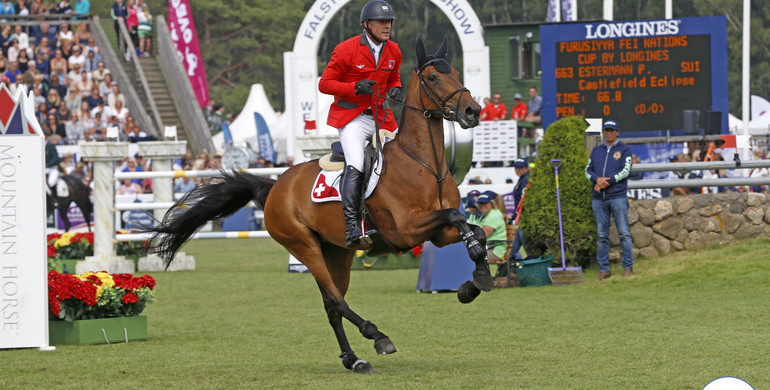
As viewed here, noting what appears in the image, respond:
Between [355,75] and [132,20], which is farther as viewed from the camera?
[132,20]

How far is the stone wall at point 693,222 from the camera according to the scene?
14.8 metres

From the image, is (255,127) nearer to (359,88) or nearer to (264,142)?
(264,142)

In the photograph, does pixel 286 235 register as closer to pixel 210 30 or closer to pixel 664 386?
pixel 664 386

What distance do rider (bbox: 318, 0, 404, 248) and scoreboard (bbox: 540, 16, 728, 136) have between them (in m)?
9.24

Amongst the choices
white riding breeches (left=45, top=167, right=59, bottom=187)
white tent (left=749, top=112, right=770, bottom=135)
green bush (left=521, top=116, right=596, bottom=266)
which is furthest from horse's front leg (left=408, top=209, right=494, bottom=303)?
white tent (left=749, top=112, right=770, bottom=135)

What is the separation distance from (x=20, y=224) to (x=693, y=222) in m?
8.93

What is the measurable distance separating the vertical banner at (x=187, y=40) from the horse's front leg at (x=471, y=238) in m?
34.2

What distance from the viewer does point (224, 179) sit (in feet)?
32.3

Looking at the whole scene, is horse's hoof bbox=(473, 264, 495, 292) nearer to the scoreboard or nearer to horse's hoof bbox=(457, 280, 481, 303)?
horse's hoof bbox=(457, 280, 481, 303)

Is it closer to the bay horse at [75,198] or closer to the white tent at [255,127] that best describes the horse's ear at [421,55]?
the bay horse at [75,198]

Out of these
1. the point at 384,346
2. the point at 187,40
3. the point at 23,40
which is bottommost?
the point at 384,346

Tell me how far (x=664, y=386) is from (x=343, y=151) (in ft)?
9.84

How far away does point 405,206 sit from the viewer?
26.2 feet

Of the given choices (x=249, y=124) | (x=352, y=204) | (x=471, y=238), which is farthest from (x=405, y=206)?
(x=249, y=124)
